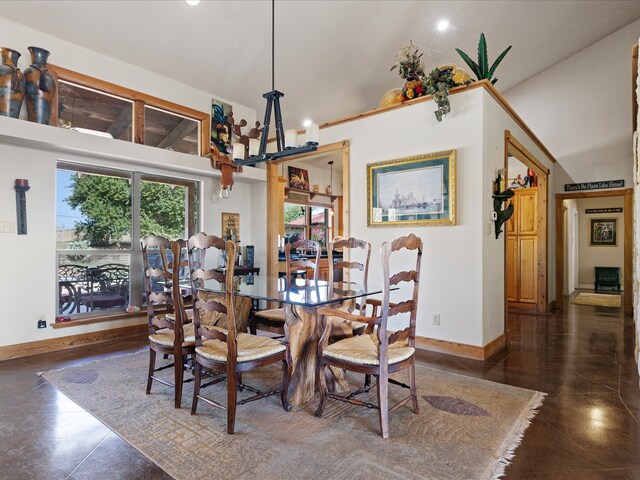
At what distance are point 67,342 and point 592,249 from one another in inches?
456

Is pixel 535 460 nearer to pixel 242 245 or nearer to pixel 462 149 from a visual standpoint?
pixel 462 149

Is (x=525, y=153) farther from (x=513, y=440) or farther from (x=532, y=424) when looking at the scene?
(x=513, y=440)

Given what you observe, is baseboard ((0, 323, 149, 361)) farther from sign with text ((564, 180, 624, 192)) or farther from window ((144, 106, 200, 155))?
sign with text ((564, 180, 624, 192))

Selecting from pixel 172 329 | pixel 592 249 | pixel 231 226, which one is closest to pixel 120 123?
pixel 231 226

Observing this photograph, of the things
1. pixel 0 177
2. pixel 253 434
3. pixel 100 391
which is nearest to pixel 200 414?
pixel 253 434

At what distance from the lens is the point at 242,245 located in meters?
5.93

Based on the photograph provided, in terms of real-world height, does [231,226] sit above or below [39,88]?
below

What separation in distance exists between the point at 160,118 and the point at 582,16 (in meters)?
6.35

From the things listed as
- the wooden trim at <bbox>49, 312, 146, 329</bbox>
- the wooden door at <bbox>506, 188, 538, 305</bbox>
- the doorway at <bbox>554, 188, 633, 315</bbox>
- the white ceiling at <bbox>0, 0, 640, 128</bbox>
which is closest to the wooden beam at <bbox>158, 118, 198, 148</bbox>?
the white ceiling at <bbox>0, 0, 640, 128</bbox>

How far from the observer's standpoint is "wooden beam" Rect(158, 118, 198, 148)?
15.8 ft

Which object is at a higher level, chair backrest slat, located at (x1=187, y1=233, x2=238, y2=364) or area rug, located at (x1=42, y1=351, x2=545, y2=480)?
chair backrest slat, located at (x1=187, y1=233, x2=238, y2=364)

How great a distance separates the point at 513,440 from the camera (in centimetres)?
212

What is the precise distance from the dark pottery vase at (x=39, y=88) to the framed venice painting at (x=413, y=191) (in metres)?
3.40

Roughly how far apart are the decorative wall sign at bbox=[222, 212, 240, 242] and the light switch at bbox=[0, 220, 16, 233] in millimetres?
2467
